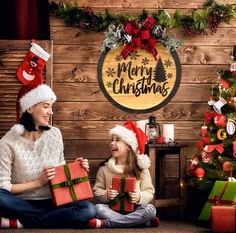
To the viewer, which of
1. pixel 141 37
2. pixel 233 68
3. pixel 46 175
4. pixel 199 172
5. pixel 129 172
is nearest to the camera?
pixel 46 175

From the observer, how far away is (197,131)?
540cm

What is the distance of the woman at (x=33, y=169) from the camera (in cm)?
445

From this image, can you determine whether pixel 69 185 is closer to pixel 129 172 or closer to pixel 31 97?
pixel 129 172

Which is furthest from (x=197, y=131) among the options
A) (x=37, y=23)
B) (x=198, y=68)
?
(x=37, y=23)

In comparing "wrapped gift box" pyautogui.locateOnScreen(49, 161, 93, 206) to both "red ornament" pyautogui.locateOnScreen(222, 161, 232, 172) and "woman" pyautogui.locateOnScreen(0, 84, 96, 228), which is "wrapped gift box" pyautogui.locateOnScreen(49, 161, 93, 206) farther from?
"red ornament" pyautogui.locateOnScreen(222, 161, 232, 172)

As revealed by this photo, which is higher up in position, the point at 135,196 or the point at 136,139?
the point at 136,139

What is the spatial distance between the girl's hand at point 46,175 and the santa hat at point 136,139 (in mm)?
642

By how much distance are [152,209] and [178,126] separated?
992mm

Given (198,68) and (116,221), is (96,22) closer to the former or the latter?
(198,68)

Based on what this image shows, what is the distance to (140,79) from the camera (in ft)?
17.6

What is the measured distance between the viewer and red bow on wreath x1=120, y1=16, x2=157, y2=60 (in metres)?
5.26

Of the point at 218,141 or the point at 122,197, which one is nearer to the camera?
the point at 122,197

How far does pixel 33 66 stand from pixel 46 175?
3.55 ft

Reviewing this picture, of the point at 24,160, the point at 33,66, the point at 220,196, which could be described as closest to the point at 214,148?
the point at 220,196
